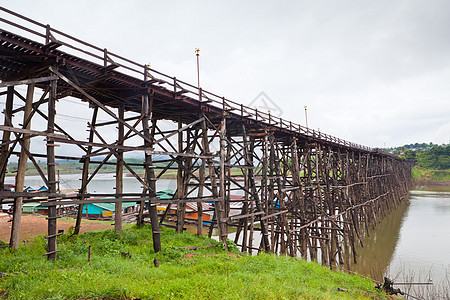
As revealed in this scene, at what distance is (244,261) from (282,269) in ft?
4.06

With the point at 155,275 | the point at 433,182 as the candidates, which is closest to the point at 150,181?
the point at 155,275

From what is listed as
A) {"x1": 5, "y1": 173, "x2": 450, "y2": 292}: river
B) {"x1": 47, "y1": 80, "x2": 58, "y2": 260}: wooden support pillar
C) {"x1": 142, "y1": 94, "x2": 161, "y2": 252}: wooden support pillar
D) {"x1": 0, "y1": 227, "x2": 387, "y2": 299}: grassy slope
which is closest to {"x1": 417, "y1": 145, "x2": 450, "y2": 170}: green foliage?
{"x1": 5, "y1": 173, "x2": 450, "y2": 292}: river

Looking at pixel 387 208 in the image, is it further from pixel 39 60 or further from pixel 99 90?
pixel 39 60

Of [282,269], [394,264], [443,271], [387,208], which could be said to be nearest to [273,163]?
[282,269]

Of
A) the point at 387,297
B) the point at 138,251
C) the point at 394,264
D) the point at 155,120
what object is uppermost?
the point at 155,120

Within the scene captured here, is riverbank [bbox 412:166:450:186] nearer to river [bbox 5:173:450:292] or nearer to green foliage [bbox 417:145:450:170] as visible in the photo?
green foliage [bbox 417:145:450:170]

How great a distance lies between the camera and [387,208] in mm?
30719

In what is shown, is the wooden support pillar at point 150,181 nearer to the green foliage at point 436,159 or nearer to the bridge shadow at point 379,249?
the bridge shadow at point 379,249

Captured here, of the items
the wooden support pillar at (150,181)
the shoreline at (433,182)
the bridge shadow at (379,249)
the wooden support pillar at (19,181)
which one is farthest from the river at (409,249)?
the shoreline at (433,182)

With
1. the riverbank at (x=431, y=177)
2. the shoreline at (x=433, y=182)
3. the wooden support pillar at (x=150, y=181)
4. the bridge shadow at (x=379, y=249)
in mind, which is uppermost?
the wooden support pillar at (x=150, y=181)

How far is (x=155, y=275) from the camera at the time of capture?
611 centimetres

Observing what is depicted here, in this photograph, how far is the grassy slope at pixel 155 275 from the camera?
492cm

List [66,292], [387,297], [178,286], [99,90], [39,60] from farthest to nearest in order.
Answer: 1. [99,90]
2. [387,297]
3. [39,60]
4. [178,286]
5. [66,292]

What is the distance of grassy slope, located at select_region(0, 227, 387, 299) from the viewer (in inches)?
194
